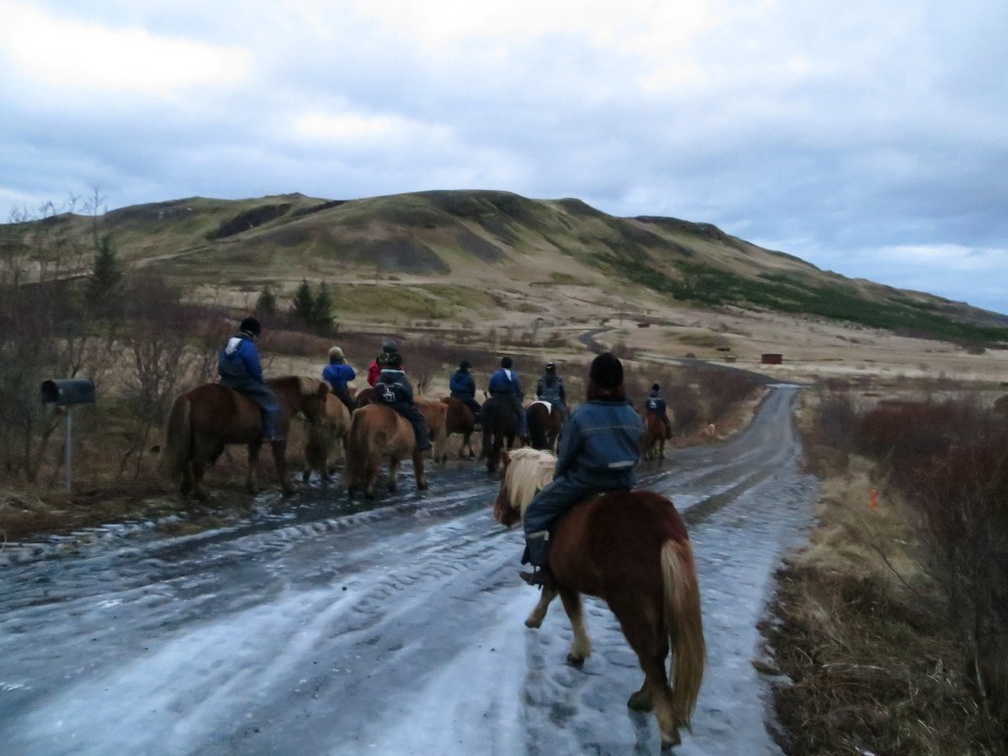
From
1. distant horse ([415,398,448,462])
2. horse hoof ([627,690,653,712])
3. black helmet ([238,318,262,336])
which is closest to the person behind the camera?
horse hoof ([627,690,653,712])

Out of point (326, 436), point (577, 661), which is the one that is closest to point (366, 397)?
point (326, 436)

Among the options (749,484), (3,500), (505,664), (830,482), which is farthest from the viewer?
(830,482)

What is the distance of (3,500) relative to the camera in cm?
944

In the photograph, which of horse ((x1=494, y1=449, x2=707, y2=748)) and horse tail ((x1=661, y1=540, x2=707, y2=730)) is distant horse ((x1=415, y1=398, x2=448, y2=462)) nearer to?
horse ((x1=494, y1=449, x2=707, y2=748))

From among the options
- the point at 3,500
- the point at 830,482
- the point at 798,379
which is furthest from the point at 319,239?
the point at 3,500

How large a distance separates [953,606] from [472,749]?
4.83 m

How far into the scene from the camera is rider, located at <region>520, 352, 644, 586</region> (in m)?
5.83

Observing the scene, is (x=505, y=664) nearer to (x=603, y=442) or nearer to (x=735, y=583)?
(x=603, y=442)

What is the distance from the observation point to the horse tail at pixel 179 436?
423 inches

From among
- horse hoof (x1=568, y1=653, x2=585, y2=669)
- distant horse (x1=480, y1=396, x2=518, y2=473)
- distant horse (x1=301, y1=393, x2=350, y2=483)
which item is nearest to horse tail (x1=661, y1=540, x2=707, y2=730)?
horse hoof (x1=568, y1=653, x2=585, y2=669)

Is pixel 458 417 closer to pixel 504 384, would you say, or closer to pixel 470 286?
A: pixel 504 384

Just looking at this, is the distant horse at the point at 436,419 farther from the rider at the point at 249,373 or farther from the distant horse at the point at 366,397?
the rider at the point at 249,373

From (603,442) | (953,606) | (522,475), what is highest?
(603,442)

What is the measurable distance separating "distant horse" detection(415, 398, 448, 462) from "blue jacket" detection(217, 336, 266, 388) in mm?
5638
